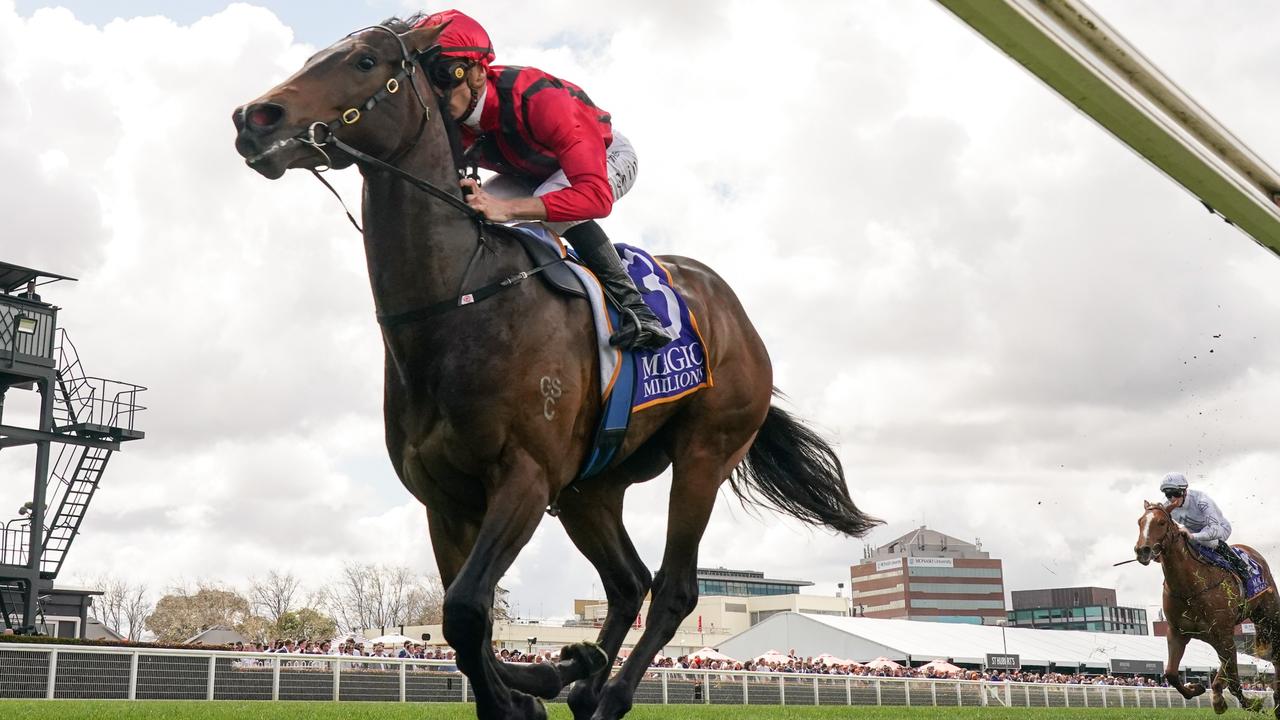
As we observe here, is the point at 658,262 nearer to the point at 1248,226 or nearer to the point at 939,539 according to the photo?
the point at 1248,226

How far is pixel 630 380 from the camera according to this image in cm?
470

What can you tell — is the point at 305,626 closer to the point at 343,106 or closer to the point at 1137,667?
the point at 1137,667

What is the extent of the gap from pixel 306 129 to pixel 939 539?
164752 millimetres

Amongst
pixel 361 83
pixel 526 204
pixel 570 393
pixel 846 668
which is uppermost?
pixel 361 83

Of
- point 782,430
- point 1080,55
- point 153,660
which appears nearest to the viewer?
point 1080,55

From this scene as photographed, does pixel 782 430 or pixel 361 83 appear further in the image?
pixel 782 430

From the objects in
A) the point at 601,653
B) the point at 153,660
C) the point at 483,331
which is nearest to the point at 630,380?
the point at 483,331

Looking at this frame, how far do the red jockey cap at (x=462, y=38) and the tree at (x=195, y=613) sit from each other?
80.3 metres

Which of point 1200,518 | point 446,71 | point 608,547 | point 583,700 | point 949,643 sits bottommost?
point 949,643

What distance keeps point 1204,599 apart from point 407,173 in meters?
8.26

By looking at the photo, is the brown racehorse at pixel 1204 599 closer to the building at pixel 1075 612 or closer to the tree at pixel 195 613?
the tree at pixel 195 613

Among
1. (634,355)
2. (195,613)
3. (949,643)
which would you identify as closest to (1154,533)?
(634,355)

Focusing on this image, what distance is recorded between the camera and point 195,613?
262 ft

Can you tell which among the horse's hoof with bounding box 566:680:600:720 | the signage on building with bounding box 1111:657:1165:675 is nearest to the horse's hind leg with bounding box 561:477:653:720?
the horse's hoof with bounding box 566:680:600:720
